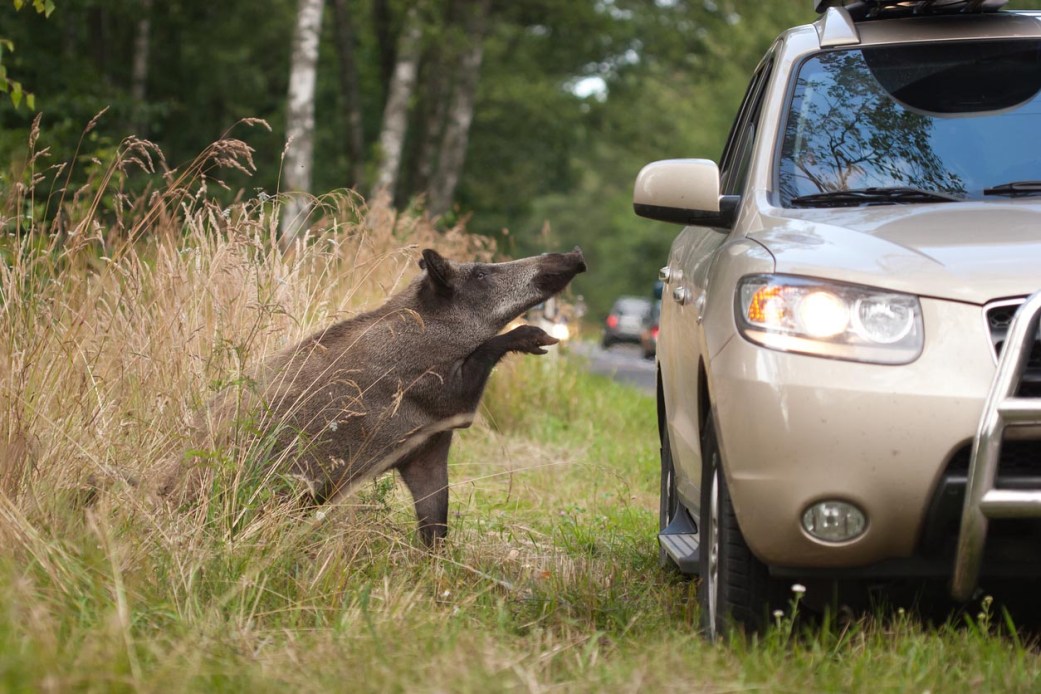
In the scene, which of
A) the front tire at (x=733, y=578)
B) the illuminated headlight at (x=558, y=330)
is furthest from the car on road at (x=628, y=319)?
the front tire at (x=733, y=578)

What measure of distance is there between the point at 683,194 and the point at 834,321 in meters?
1.00

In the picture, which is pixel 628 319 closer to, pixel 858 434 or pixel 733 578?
pixel 733 578

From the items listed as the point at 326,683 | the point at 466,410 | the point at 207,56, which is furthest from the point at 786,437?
the point at 207,56

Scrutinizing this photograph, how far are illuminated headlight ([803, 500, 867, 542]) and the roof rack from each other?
2.48 m

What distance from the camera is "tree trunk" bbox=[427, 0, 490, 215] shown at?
28266 mm

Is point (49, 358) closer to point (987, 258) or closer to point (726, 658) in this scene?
point (726, 658)

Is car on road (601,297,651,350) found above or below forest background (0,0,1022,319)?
below

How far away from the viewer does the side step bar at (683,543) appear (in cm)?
495

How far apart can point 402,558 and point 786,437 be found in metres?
2.44

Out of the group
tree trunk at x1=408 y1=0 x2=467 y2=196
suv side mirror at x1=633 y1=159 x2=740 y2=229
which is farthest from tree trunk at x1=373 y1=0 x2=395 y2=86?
suv side mirror at x1=633 y1=159 x2=740 y2=229

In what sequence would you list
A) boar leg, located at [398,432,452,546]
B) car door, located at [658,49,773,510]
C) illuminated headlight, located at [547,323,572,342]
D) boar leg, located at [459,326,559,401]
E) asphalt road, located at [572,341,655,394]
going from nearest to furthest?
car door, located at [658,49,773,510], boar leg, located at [398,432,452,546], boar leg, located at [459,326,559,401], illuminated headlight, located at [547,323,572,342], asphalt road, located at [572,341,655,394]

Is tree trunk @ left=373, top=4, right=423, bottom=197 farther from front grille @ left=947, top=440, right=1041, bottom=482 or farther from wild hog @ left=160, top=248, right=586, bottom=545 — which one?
front grille @ left=947, top=440, right=1041, bottom=482

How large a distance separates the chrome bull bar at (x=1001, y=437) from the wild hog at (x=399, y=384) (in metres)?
2.70

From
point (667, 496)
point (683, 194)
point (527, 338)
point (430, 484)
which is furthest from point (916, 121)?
point (430, 484)
